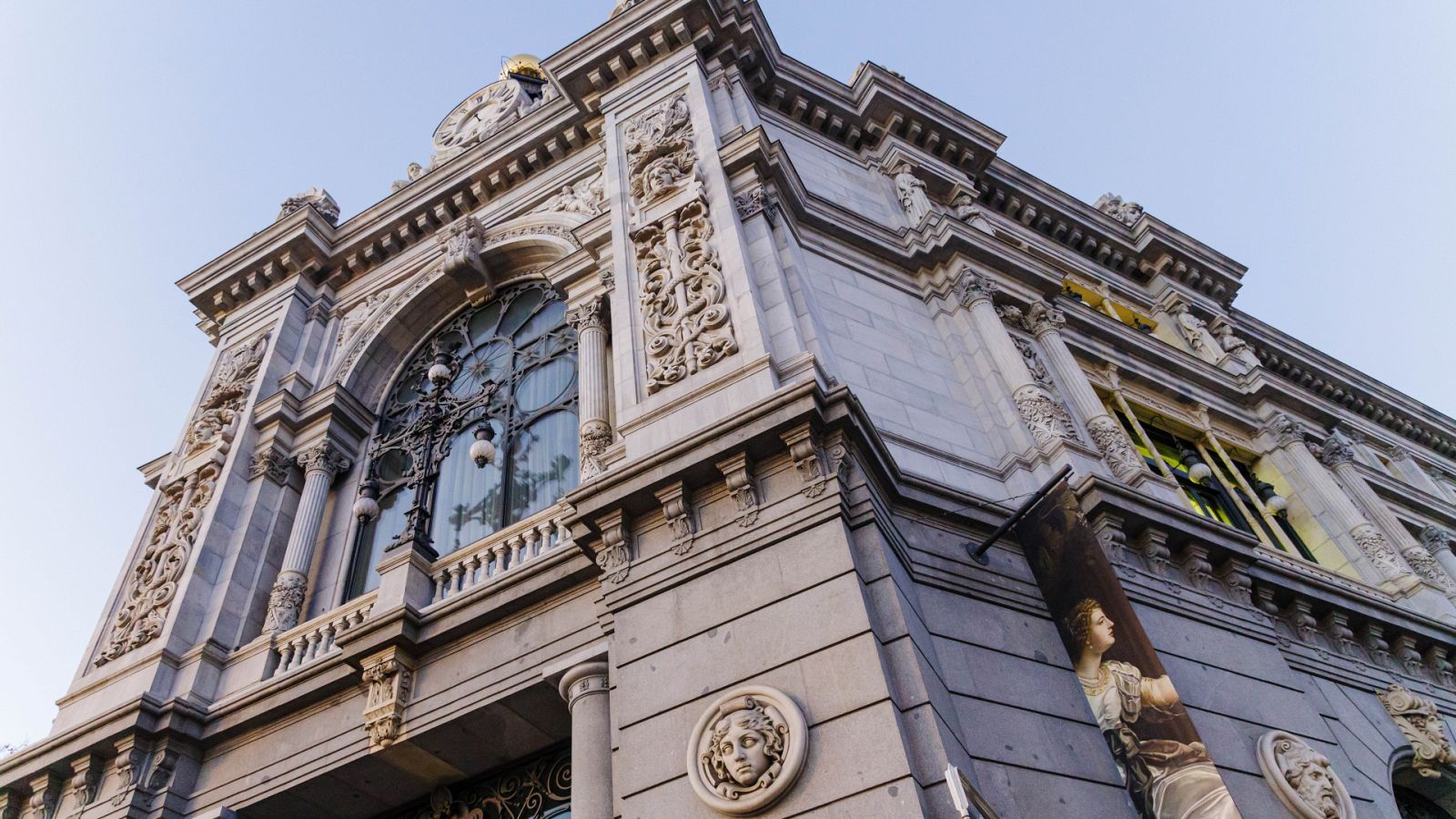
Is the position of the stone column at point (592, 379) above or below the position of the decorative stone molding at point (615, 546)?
above

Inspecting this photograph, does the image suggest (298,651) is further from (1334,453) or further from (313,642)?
(1334,453)

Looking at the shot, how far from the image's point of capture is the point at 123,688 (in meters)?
13.4

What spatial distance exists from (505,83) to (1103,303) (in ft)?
49.6

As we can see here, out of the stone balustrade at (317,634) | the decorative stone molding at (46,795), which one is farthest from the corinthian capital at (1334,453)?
the decorative stone molding at (46,795)

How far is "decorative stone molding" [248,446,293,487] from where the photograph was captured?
16.8 metres

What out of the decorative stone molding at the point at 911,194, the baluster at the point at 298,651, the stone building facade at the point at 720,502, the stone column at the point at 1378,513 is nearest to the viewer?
the stone building facade at the point at 720,502

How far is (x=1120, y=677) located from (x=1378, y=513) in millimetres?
12719

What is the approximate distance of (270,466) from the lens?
16.8 meters

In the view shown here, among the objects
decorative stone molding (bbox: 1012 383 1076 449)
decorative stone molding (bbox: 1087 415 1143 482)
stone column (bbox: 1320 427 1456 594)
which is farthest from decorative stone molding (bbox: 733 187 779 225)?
stone column (bbox: 1320 427 1456 594)

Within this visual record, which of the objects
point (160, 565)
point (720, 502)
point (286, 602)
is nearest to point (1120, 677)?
point (720, 502)

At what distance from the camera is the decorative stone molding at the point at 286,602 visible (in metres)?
14.4

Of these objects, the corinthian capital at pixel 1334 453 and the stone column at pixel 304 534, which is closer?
the stone column at pixel 304 534

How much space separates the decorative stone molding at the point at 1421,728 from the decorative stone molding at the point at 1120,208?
1263cm

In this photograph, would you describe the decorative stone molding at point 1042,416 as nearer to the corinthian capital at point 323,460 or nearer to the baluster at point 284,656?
the baluster at point 284,656
